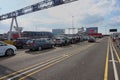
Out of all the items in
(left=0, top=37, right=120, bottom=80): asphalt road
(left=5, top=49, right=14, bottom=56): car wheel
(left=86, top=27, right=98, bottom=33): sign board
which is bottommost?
(left=0, top=37, right=120, bottom=80): asphalt road

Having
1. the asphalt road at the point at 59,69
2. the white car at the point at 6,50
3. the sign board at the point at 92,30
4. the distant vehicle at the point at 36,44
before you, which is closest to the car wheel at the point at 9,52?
the white car at the point at 6,50

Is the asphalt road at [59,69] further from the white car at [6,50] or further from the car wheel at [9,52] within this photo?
the car wheel at [9,52]

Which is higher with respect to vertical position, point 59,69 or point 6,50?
point 6,50

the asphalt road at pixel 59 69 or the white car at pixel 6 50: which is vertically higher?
the white car at pixel 6 50

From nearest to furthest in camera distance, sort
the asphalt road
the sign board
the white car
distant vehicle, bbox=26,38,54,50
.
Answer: the asphalt road < the white car < distant vehicle, bbox=26,38,54,50 < the sign board

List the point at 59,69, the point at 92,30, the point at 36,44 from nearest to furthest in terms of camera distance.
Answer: the point at 59,69, the point at 36,44, the point at 92,30

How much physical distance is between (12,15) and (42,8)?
13160 mm

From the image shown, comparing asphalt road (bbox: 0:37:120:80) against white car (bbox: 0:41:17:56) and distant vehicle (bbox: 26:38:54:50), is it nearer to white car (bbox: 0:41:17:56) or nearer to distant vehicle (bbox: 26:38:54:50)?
white car (bbox: 0:41:17:56)

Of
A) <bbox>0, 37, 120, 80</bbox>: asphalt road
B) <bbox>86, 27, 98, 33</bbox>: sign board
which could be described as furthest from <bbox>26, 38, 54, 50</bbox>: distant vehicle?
<bbox>86, 27, 98, 33</bbox>: sign board

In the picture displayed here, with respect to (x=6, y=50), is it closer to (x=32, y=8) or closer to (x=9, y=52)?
(x=9, y=52)

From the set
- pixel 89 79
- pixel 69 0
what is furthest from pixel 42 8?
pixel 89 79

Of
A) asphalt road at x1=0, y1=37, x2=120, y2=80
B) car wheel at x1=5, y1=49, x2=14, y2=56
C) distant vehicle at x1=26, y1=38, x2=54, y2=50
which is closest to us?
asphalt road at x1=0, y1=37, x2=120, y2=80

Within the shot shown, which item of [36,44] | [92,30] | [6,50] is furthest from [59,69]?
[92,30]

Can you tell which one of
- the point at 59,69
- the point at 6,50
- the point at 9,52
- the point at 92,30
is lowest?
the point at 59,69
